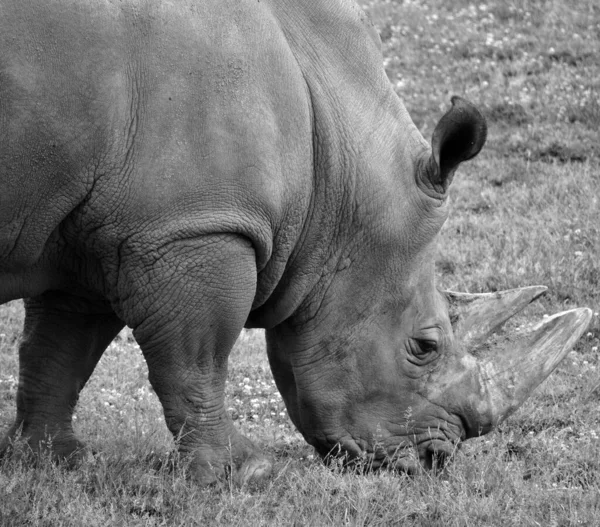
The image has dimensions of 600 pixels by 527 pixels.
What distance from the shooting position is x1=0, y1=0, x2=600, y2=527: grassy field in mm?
5438

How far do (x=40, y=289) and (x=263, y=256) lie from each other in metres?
1.05

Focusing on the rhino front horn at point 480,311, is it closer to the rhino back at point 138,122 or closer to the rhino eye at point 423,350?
the rhino eye at point 423,350

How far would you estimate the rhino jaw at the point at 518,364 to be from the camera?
6.27 metres

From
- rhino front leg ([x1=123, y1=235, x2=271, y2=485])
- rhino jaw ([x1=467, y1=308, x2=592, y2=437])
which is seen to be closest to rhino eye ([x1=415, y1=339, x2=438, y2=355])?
rhino jaw ([x1=467, y1=308, x2=592, y2=437])

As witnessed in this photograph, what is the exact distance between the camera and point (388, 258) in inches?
234

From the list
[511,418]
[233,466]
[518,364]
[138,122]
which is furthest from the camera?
[511,418]

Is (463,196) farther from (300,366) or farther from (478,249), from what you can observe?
(300,366)

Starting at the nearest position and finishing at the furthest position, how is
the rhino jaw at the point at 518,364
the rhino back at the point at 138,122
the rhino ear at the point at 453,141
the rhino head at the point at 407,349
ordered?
the rhino back at the point at 138,122, the rhino ear at the point at 453,141, the rhino head at the point at 407,349, the rhino jaw at the point at 518,364

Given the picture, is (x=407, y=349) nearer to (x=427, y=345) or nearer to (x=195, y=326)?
(x=427, y=345)

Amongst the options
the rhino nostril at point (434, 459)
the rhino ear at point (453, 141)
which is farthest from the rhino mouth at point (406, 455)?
the rhino ear at point (453, 141)

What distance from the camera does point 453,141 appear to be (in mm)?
5824

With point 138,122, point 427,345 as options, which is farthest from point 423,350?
point 138,122

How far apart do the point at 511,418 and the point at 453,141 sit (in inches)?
88.1

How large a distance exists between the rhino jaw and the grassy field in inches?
11.2
